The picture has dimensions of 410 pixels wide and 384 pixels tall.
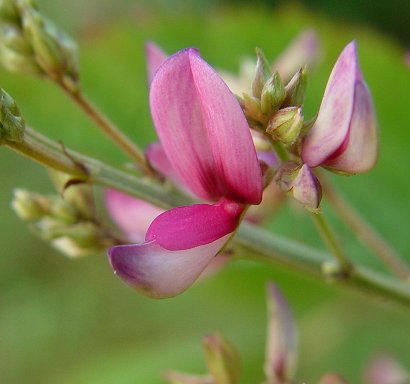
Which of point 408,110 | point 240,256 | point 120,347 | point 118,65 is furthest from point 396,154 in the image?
→ point 120,347

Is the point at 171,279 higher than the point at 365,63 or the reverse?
higher

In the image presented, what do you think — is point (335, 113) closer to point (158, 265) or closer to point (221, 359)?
point (158, 265)

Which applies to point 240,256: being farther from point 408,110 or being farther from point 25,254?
point 25,254

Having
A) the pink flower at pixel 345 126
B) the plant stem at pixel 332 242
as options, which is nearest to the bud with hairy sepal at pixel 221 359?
the plant stem at pixel 332 242

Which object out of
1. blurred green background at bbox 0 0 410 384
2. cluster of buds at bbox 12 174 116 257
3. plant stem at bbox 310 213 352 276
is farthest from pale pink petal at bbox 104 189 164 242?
blurred green background at bbox 0 0 410 384

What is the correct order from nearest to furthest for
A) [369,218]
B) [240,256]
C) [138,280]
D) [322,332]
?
[138,280] → [240,256] → [369,218] → [322,332]

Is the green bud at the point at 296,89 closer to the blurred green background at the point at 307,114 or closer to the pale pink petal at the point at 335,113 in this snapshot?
the pale pink petal at the point at 335,113
